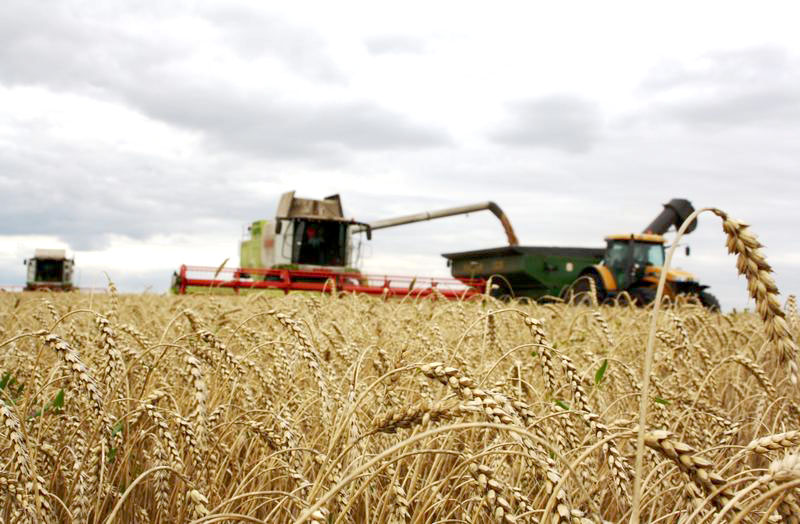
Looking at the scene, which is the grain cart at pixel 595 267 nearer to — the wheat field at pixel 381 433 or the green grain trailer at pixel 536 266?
the green grain trailer at pixel 536 266

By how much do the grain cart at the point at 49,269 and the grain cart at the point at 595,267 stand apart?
18.1m

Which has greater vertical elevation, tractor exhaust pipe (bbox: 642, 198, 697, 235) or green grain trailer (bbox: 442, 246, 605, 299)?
tractor exhaust pipe (bbox: 642, 198, 697, 235)

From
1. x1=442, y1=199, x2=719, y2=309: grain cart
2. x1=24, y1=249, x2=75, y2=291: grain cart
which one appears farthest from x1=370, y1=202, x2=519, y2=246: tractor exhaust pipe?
x1=24, y1=249, x2=75, y2=291: grain cart

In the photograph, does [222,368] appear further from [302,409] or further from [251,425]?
[251,425]

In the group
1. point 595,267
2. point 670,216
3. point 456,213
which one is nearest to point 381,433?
point 595,267

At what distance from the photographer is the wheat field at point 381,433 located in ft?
4.00

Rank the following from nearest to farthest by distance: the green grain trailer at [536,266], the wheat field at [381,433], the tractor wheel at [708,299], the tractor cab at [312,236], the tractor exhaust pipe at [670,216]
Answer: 1. the wheat field at [381,433]
2. the tractor wheel at [708,299]
3. the tractor cab at [312,236]
4. the green grain trailer at [536,266]
5. the tractor exhaust pipe at [670,216]

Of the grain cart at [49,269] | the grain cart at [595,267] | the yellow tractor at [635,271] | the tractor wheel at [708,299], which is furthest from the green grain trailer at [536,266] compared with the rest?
the grain cart at [49,269]

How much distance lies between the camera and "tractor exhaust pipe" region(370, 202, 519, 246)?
27584 millimetres

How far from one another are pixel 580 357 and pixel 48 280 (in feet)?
106

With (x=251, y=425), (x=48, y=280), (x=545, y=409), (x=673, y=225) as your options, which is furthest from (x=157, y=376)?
(x=48, y=280)

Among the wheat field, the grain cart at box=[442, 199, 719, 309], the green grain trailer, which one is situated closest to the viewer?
the wheat field

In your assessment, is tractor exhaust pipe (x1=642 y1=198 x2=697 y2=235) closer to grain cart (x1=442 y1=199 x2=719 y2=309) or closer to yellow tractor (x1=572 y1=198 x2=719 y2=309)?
grain cart (x1=442 y1=199 x2=719 y2=309)

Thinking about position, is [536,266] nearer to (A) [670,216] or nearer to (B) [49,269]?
(A) [670,216]
